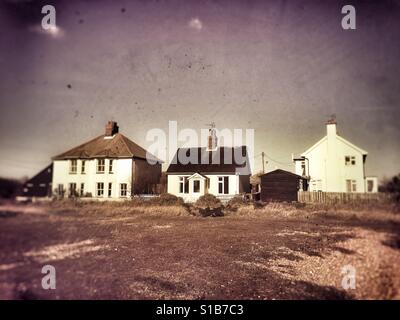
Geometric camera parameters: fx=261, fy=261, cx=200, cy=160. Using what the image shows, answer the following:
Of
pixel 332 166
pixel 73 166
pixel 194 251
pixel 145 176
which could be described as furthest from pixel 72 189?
pixel 332 166

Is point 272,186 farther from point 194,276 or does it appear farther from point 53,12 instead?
point 53,12

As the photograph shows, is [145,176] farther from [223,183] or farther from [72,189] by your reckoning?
[223,183]

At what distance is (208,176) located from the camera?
148 inches

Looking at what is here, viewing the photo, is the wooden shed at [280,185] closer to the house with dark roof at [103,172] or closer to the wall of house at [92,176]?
the house with dark roof at [103,172]

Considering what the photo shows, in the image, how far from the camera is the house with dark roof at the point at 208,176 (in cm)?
377

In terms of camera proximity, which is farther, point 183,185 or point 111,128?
point 111,128

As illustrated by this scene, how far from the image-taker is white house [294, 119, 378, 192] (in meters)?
3.49

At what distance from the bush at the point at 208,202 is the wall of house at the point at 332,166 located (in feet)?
4.05

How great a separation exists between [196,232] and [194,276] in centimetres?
62

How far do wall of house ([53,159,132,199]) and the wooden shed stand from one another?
1969 mm

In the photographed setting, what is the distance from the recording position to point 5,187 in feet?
11.7

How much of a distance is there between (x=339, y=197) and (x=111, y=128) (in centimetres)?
341
